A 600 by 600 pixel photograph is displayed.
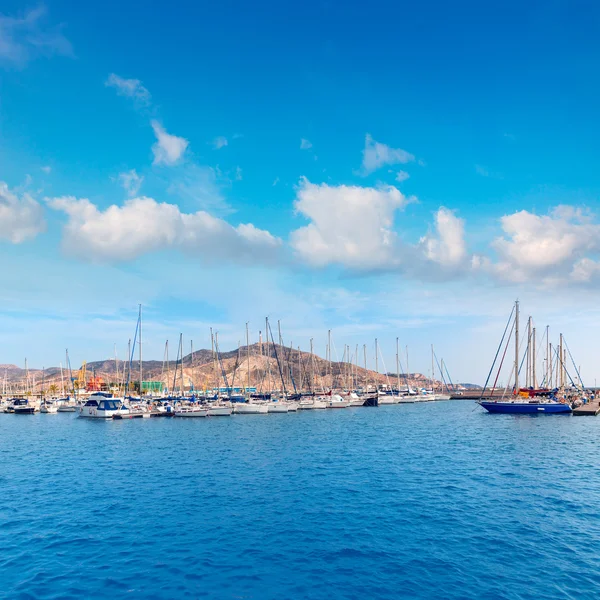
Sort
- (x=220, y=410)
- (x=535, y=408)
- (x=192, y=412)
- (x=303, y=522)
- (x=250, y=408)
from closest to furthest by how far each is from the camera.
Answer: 1. (x=303, y=522)
2. (x=535, y=408)
3. (x=192, y=412)
4. (x=220, y=410)
5. (x=250, y=408)

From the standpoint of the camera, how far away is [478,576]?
20.9 meters

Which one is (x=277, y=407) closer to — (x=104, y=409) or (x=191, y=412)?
(x=191, y=412)

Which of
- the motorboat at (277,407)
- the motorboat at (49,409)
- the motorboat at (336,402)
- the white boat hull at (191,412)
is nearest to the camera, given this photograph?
the white boat hull at (191,412)

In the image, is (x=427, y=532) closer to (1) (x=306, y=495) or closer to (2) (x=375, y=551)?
(2) (x=375, y=551)

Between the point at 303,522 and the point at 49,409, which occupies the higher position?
the point at 49,409

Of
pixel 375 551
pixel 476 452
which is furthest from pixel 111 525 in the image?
pixel 476 452

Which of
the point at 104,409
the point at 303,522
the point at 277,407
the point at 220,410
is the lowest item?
the point at 303,522

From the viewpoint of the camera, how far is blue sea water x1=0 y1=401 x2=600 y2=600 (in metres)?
20.5

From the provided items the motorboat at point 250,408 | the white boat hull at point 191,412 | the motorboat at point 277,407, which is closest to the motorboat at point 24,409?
the white boat hull at point 191,412

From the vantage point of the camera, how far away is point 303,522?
28.9m

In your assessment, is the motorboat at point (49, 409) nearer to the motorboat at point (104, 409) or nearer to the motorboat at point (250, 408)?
the motorboat at point (104, 409)

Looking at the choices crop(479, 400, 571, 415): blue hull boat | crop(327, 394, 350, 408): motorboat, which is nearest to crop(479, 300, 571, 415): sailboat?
crop(479, 400, 571, 415): blue hull boat

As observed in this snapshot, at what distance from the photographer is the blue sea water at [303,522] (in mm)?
20547

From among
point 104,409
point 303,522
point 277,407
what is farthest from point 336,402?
point 303,522
